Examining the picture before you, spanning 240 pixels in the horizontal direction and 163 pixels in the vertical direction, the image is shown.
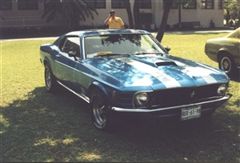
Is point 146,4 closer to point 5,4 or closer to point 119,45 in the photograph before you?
point 5,4

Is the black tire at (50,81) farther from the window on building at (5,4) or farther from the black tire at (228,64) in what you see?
the window on building at (5,4)

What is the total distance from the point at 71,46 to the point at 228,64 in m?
4.63

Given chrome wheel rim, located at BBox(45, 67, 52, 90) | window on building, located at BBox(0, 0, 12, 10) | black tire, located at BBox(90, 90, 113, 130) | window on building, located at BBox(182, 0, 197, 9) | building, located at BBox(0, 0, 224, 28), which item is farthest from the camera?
window on building, located at BBox(182, 0, 197, 9)

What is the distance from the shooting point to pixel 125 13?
4169 centimetres

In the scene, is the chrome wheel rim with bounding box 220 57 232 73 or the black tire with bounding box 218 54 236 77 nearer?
the black tire with bounding box 218 54 236 77

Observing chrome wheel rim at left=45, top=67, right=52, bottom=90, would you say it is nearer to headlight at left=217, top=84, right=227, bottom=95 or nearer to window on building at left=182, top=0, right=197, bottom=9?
headlight at left=217, top=84, right=227, bottom=95

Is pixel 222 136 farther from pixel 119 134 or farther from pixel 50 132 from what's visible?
pixel 50 132

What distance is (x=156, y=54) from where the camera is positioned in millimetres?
7582

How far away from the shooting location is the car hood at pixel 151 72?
5.87 m

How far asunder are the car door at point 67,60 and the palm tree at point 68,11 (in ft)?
82.9

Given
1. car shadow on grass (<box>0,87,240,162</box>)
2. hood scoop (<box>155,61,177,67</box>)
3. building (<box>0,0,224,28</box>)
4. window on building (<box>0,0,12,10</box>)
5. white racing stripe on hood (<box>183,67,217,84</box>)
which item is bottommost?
car shadow on grass (<box>0,87,240,162</box>)

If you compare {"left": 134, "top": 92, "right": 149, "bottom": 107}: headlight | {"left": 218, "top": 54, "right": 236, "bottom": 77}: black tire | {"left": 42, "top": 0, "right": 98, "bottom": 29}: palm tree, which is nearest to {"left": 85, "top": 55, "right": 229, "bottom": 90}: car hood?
{"left": 134, "top": 92, "right": 149, "bottom": 107}: headlight

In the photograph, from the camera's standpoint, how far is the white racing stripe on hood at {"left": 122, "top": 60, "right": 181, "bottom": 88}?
230 inches

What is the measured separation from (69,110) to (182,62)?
7.46ft
